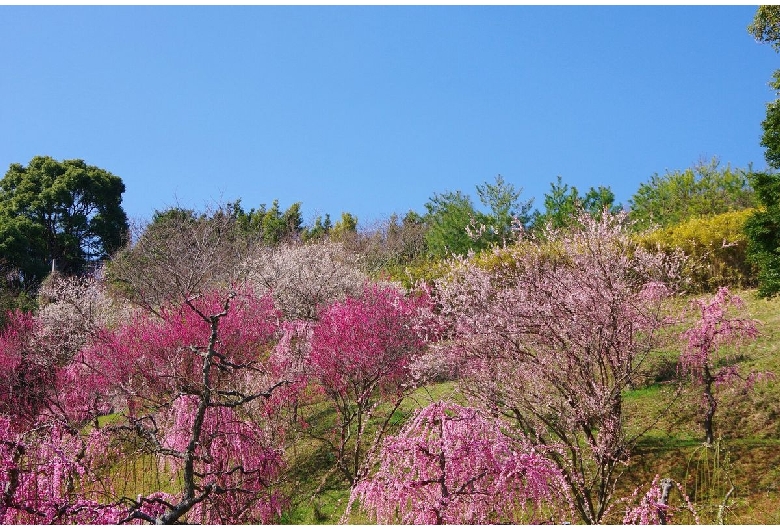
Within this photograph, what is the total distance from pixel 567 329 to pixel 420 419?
2.40m

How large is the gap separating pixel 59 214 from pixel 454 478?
38.6 meters

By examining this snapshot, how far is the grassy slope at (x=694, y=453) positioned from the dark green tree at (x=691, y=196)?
45.6 ft

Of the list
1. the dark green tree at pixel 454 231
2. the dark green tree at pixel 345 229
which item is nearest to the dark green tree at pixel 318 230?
the dark green tree at pixel 345 229

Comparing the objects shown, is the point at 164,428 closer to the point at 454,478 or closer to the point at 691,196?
the point at 454,478

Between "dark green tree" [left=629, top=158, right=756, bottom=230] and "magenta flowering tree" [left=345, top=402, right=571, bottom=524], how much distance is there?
2184cm

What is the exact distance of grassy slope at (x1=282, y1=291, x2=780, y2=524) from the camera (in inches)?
292

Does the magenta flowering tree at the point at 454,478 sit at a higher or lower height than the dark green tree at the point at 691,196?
lower

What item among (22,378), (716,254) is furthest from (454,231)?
(22,378)

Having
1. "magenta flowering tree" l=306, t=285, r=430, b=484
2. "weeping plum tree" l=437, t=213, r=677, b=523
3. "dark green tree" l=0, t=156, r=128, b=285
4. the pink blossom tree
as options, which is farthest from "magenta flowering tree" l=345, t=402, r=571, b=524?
"dark green tree" l=0, t=156, r=128, b=285

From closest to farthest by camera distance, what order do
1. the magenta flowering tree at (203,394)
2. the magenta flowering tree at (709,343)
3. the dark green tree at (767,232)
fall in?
the magenta flowering tree at (203,394) < the magenta flowering tree at (709,343) < the dark green tree at (767,232)

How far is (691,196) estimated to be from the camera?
88.7ft

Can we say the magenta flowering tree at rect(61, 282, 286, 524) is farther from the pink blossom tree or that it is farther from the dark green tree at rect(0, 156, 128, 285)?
the dark green tree at rect(0, 156, 128, 285)

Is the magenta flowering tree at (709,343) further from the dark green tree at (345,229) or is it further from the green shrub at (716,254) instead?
the dark green tree at (345,229)

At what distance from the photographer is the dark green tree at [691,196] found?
83.1 feet
